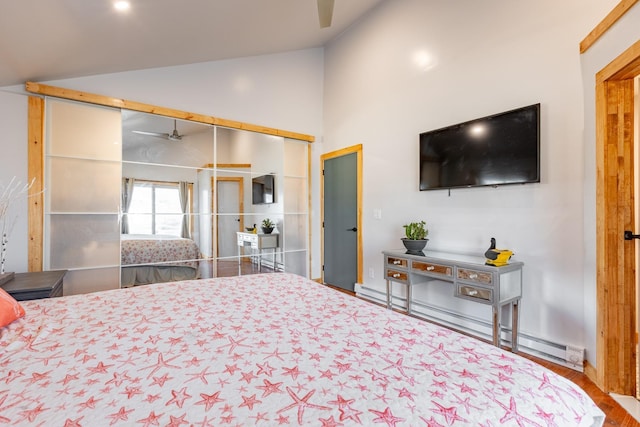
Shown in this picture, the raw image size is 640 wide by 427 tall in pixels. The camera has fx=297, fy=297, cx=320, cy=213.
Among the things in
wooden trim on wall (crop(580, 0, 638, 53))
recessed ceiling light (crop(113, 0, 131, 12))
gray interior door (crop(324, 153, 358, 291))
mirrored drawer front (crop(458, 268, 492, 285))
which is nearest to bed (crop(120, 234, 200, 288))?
gray interior door (crop(324, 153, 358, 291))

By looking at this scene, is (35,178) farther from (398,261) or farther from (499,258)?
(499,258)

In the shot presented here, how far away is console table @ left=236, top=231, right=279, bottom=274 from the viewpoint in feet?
13.3

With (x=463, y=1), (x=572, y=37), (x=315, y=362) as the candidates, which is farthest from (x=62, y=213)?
(x=572, y=37)

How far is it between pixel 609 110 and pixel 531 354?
1866 mm

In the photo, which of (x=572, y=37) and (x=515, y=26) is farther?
(x=515, y=26)

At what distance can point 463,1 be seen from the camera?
2865mm

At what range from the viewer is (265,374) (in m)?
0.88

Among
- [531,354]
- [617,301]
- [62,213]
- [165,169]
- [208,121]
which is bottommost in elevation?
[531,354]

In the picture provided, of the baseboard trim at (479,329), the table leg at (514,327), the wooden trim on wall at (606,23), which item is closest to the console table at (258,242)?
the baseboard trim at (479,329)

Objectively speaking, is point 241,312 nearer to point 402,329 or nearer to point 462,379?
point 402,329

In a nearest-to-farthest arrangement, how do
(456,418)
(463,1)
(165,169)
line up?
1. (456,418)
2. (463,1)
3. (165,169)

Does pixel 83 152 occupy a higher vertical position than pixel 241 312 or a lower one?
higher

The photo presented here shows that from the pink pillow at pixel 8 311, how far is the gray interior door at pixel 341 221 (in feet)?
11.1

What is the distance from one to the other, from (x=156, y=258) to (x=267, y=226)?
147cm
